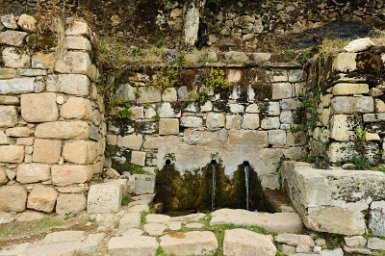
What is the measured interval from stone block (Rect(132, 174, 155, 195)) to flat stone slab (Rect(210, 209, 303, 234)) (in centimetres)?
137

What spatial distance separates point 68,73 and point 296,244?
9.79 feet

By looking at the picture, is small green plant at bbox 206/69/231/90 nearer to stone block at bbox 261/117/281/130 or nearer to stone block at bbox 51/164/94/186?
stone block at bbox 261/117/281/130

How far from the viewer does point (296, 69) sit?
4.42m

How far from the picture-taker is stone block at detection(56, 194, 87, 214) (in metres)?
3.23

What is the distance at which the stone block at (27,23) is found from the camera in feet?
10.8

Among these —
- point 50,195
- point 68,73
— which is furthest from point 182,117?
point 50,195

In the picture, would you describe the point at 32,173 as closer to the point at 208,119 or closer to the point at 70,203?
the point at 70,203

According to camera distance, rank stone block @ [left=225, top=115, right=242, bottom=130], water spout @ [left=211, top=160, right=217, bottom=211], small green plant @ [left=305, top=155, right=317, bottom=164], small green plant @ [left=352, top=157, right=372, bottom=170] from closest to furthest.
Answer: small green plant @ [left=352, top=157, right=372, bottom=170] < small green plant @ [left=305, top=155, right=317, bottom=164] < water spout @ [left=211, top=160, right=217, bottom=211] < stone block @ [left=225, top=115, right=242, bottom=130]

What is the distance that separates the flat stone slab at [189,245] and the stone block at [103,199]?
85cm

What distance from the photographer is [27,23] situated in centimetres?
332

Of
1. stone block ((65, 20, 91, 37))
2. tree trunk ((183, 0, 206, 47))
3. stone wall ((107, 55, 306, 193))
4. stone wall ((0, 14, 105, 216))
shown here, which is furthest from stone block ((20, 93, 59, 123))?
tree trunk ((183, 0, 206, 47))

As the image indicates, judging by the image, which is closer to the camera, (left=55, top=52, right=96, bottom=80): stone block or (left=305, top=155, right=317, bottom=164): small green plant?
(left=55, top=52, right=96, bottom=80): stone block

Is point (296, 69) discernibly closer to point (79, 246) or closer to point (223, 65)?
point (223, 65)

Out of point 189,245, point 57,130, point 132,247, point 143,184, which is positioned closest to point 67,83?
point 57,130
